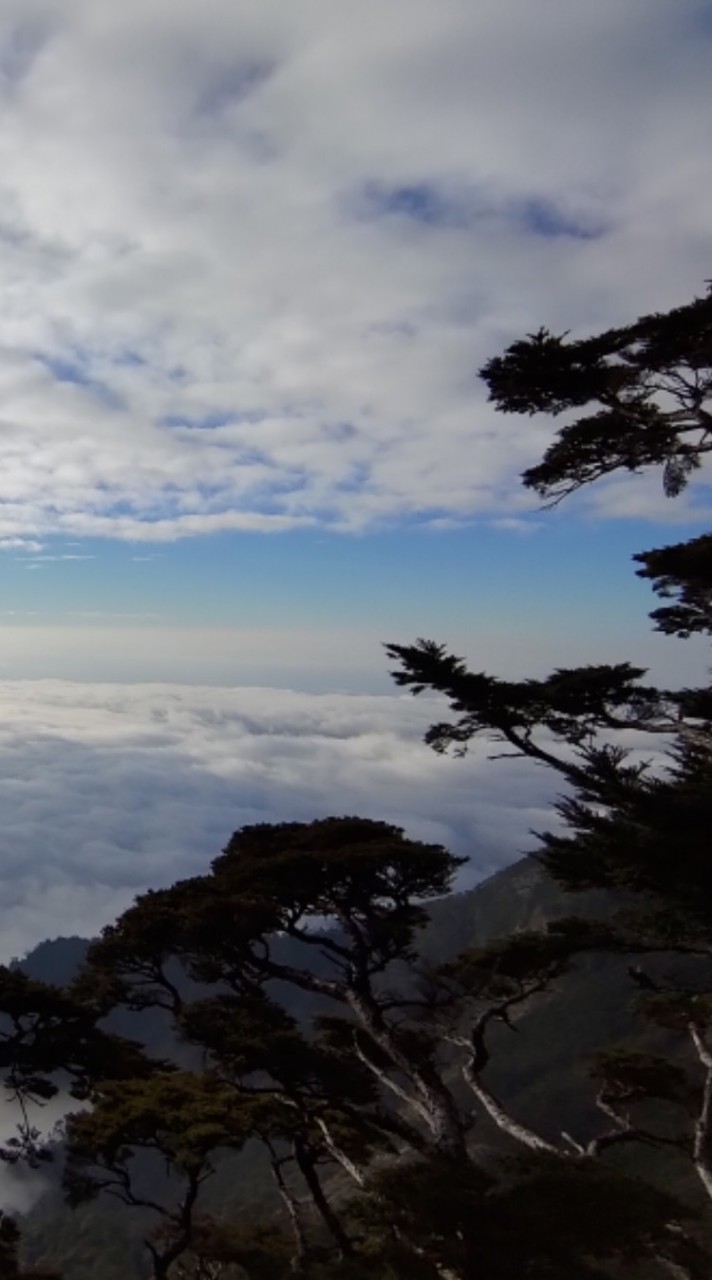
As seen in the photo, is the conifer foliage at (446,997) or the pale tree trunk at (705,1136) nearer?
the conifer foliage at (446,997)

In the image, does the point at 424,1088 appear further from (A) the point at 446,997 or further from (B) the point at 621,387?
(B) the point at 621,387

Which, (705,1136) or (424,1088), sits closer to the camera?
(705,1136)

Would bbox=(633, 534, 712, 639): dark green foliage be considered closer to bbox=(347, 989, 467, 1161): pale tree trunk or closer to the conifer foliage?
the conifer foliage

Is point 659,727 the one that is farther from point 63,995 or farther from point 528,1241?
point 63,995

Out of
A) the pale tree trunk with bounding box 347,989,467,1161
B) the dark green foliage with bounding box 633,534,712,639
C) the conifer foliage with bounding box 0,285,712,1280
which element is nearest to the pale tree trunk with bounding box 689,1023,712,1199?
the conifer foliage with bounding box 0,285,712,1280

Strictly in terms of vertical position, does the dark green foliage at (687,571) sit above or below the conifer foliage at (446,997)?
above

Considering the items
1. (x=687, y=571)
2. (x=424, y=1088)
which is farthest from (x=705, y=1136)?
(x=687, y=571)

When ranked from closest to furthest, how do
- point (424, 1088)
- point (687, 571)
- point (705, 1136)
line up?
point (687, 571) → point (705, 1136) → point (424, 1088)

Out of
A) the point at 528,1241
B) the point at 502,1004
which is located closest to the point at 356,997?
the point at 502,1004

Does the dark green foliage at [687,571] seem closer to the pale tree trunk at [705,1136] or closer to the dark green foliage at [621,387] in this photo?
the dark green foliage at [621,387]

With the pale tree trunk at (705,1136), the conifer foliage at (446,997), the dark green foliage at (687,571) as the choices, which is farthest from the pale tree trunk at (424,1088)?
the dark green foliage at (687,571)

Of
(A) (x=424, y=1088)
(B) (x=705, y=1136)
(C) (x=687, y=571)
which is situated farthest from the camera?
(A) (x=424, y=1088)
